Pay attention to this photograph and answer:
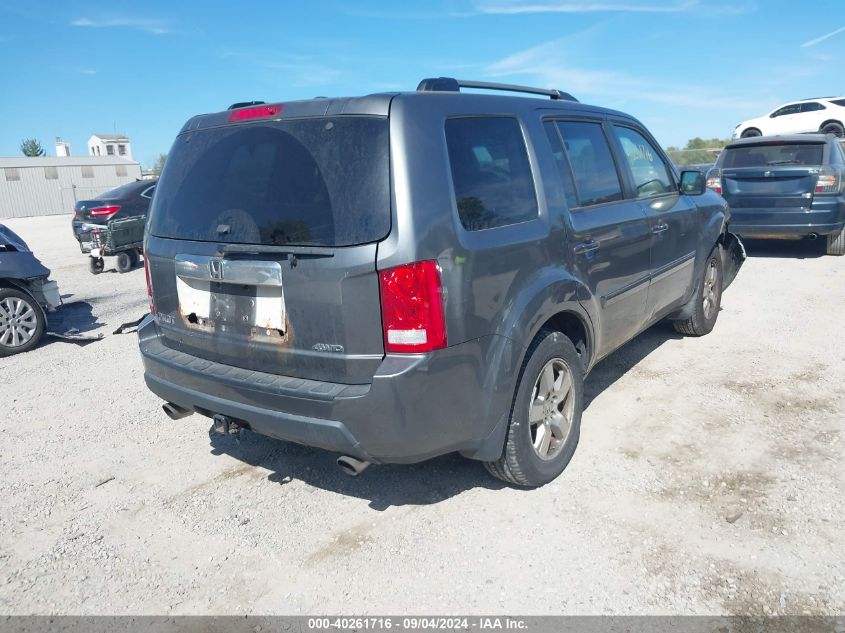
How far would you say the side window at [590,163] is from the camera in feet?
12.5

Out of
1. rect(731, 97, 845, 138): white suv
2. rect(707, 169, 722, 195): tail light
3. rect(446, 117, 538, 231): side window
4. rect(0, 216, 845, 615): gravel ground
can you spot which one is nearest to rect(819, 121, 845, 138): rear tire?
rect(731, 97, 845, 138): white suv

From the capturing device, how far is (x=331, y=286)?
2709 mm

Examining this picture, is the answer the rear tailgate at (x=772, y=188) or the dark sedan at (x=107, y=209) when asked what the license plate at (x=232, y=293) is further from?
the dark sedan at (x=107, y=209)

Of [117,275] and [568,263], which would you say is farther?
[117,275]

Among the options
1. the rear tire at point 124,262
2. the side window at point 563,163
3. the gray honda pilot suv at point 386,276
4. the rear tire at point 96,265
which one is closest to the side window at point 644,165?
the gray honda pilot suv at point 386,276

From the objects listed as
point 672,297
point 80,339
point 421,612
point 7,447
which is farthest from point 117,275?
point 421,612

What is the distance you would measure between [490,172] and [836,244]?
9179mm

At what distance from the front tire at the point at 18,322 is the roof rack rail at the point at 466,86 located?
5.33 metres

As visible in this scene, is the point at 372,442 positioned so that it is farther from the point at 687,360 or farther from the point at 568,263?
the point at 687,360

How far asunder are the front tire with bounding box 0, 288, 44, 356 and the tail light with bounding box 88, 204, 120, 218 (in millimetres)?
6751

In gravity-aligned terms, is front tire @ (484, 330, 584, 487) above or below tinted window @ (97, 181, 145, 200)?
below

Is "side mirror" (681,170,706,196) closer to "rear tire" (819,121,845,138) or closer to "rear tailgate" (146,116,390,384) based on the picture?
"rear tailgate" (146,116,390,384)

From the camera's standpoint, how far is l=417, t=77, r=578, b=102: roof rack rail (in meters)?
3.16

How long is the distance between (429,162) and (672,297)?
10.2 ft
